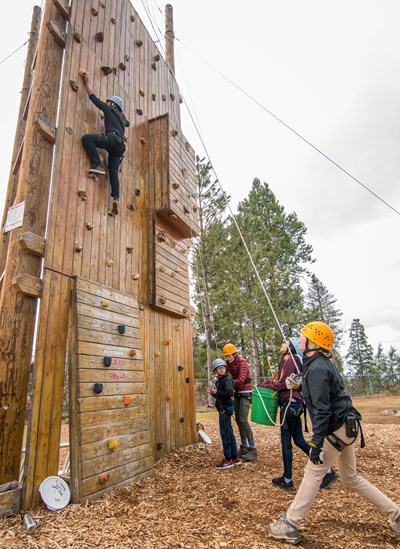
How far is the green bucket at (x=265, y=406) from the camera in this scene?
4859 mm

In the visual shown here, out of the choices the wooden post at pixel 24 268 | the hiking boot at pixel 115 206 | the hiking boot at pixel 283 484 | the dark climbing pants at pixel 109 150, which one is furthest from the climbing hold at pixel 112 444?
the dark climbing pants at pixel 109 150

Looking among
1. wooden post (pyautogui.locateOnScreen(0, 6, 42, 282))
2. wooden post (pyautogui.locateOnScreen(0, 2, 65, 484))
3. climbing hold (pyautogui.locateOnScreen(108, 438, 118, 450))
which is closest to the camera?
wooden post (pyautogui.locateOnScreen(0, 2, 65, 484))

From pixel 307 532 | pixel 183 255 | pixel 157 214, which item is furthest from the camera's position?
pixel 183 255

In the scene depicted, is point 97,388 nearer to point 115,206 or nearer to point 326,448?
point 326,448

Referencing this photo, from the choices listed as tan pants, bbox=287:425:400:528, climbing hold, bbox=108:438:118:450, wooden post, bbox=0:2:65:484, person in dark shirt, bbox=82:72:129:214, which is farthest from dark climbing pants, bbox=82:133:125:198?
tan pants, bbox=287:425:400:528

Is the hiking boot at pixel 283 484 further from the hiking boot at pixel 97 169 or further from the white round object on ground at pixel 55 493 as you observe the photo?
the hiking boot at pixel 97 169

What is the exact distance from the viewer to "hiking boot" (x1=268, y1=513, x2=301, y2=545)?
114 inches

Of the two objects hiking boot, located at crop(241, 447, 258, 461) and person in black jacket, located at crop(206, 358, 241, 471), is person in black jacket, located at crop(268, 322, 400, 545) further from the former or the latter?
hiking boot, located at crop(241, 447, 258, 461)

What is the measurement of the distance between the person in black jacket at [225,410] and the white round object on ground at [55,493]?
2518 mm

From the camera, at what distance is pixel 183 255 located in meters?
8.05

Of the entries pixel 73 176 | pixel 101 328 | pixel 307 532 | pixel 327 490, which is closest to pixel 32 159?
pixel 73 176

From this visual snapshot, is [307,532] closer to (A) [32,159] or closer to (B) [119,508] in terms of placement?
(B) [119,508]

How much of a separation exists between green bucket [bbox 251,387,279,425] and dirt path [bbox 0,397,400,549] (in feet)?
2.63

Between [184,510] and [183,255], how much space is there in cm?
527
